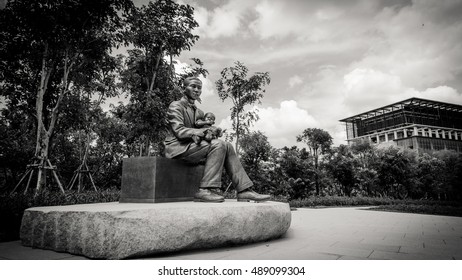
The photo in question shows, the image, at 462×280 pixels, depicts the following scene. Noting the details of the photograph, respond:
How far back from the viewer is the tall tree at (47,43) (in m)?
6.45

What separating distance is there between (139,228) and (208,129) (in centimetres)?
181

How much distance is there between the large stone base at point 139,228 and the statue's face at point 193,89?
6.98 ft

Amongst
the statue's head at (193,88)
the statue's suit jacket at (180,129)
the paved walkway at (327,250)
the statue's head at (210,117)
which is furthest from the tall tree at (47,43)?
the paved walkway at (327,250)

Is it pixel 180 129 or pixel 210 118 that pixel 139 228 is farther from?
pixel 210 118

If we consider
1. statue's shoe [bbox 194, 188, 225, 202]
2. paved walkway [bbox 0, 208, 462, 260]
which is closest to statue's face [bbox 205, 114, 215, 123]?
statue's shoe [bbox 194, 188, 225, 202]

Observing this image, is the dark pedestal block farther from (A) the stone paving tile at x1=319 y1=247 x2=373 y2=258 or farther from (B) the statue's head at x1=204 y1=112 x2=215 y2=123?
(A) the stone paving tile at x1=319 y1=247 x2=373 y2=258

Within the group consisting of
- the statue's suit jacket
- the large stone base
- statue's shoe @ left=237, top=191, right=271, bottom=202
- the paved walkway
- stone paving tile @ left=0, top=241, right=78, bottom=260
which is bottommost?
the paved walkway

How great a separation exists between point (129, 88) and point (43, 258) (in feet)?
31.6

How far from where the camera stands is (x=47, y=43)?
24.8ft

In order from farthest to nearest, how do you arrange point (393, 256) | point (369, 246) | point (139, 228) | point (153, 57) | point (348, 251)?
1. point (153, 57)
2. point (369, 246)
3. point (348, 251)
4. point (393, 256)
5. point (139, 228)

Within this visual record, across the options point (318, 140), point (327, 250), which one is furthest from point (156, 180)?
point (318, 140)

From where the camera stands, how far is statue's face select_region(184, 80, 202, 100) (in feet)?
14.8

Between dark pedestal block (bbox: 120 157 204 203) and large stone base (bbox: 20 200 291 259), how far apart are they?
0.79 meters

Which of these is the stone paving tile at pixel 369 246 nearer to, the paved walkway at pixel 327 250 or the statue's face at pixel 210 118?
the paved walkway at pixel 327 250
